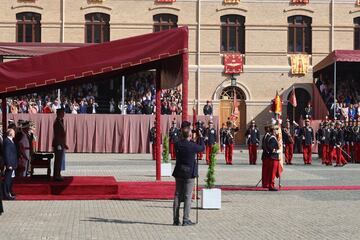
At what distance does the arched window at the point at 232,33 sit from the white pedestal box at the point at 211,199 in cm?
2939

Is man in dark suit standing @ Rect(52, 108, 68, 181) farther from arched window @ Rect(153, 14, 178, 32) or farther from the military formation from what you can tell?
arched window @ Rect(153, 14, 178, 32)

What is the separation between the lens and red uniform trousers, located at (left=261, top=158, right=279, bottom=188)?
21562 millimetres

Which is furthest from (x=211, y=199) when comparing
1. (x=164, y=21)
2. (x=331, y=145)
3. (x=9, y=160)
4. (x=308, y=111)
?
(x=164, y=21)

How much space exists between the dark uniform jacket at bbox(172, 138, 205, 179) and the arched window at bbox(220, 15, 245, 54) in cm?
3145

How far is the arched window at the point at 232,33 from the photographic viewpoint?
46.1 m

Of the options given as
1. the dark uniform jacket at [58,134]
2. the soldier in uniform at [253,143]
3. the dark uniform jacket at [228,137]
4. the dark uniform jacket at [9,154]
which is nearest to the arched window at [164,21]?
the dark uniform jacket at [228,137]

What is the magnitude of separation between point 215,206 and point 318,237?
4196mm

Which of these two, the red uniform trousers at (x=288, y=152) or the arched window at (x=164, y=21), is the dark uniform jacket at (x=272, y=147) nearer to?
the red uniform trousers at (x=288, y=152)

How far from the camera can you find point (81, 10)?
45.4m

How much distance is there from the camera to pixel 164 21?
45.8 meters

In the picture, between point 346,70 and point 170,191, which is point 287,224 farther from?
point 346,70

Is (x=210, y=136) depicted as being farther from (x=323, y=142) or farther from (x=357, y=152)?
(x=357, y=152)

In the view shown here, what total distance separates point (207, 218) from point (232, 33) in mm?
31236

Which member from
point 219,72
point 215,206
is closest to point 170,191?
point 215,206
